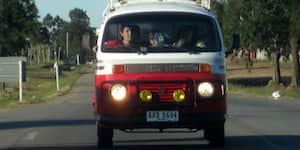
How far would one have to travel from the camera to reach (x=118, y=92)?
15.0 m

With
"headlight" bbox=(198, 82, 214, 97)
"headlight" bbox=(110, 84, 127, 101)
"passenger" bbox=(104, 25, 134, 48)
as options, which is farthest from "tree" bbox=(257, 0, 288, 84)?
"headlight" bbox=(110, 84, 127, 101)

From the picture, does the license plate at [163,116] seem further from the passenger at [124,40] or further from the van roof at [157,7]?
the van roof at [157,7]

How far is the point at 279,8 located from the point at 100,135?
42.9 metres

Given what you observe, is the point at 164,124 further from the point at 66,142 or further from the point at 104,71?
the point at 66,142

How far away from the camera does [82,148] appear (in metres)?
16.8

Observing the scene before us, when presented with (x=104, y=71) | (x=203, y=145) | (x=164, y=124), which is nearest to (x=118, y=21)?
(x=104, y=71)

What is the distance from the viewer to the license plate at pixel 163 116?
49.2 feet

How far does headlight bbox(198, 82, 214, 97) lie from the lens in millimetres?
14945

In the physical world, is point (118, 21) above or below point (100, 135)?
above

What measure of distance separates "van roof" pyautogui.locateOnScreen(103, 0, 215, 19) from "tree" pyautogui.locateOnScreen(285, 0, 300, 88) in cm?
3873

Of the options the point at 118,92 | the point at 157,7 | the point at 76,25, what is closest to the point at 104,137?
the point at 118,92

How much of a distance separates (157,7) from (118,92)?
6.06ft

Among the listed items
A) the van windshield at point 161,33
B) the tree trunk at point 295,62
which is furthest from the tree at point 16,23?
the van windshield at point 161,33

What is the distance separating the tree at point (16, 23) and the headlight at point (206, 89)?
7001 centimetres
